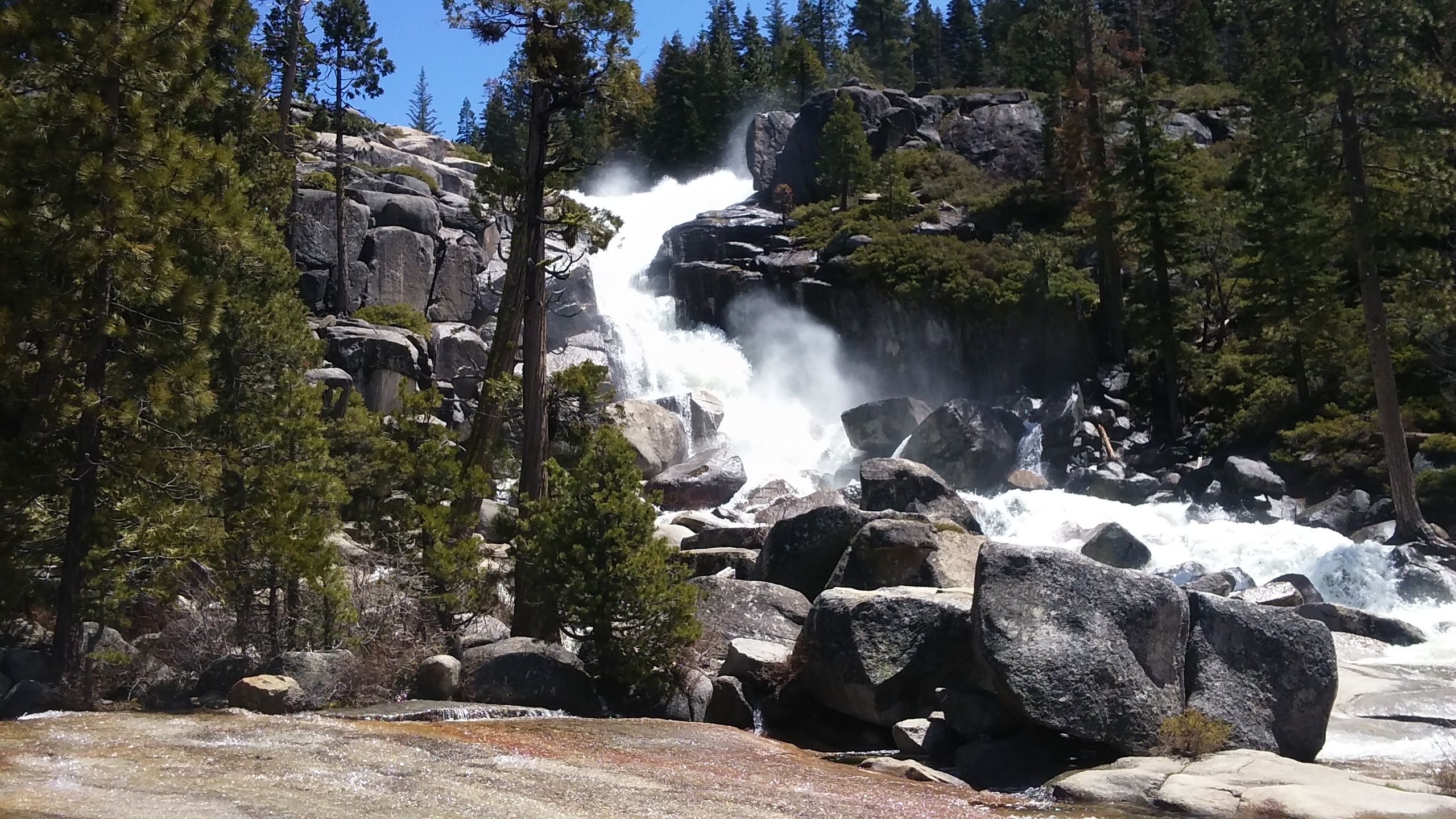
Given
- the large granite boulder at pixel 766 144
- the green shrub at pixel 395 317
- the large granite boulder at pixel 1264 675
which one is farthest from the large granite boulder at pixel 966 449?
the large granite boulder at pixel 766 144

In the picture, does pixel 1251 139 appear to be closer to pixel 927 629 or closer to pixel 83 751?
pixel 927 629

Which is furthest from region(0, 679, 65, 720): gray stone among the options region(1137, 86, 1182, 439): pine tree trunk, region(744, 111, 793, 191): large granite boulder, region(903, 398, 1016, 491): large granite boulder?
region(744, 111, 793, 191): large granite boulder

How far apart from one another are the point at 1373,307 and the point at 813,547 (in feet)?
47.5

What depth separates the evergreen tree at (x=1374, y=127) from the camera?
22625mm

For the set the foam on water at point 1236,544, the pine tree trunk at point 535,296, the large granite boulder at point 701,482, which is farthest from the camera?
the large granite boulder at point 701,482

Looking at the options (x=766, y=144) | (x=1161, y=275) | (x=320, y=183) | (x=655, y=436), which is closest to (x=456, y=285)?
(x=320, y=183)

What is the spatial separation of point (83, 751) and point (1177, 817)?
8.27m

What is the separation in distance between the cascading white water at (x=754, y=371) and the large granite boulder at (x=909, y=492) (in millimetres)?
11697

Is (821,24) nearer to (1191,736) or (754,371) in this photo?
(754,371)

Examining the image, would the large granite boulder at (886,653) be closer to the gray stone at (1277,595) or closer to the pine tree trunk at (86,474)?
the pine tree trunk at (86,474)

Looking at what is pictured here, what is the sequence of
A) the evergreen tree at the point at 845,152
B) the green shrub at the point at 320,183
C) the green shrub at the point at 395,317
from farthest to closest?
the evergreen tree at the point at 845,152, the green shrub at the point at 320,183, the green shrub at the point at 395,317

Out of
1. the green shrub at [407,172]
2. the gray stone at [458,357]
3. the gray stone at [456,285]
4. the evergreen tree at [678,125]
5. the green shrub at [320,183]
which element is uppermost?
the evergreen tree at [678,125]

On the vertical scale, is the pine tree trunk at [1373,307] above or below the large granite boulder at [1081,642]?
above

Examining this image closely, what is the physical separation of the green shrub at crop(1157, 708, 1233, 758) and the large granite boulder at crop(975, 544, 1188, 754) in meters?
0.12
